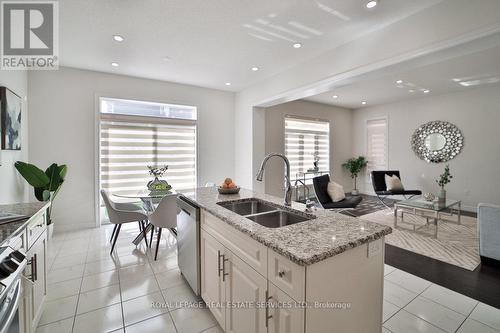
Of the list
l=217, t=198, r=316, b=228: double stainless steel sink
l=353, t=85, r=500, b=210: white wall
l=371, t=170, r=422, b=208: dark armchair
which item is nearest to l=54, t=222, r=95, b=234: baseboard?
l=217, t=198, r=316, b=228: double stainless steel sink

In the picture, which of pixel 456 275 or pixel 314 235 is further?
pixel 456 275

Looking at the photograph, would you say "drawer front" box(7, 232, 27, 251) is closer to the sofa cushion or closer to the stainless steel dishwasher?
the stainless steel dishwasher

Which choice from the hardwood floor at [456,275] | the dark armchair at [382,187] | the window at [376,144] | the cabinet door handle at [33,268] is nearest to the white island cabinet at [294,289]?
the cabinet door handle at [33,268]

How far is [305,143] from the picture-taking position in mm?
6492

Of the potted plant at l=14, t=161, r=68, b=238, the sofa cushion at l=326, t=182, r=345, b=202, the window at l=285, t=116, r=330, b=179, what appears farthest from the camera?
the window at l=285, t=116, r=330, b=179

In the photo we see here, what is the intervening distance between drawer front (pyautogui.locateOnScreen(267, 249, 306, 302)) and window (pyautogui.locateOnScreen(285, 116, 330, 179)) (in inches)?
200

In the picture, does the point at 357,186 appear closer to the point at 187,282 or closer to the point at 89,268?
the point at 187,282

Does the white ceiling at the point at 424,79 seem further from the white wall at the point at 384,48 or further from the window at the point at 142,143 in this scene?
the window at the point at 142,143

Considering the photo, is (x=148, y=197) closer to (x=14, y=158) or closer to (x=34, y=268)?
(x=34, y=268)

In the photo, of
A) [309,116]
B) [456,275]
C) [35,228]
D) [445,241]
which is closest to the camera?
[35,228]

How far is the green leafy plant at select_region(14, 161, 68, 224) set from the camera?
3.11 m

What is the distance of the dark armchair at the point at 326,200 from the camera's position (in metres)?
4.21

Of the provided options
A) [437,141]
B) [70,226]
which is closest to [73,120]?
[70,226]

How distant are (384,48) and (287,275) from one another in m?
2.80
